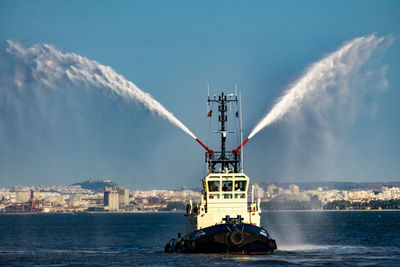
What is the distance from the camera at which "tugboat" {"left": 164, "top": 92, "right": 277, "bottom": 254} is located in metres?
61.1

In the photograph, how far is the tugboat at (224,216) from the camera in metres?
61.1

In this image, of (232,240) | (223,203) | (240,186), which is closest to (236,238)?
(232,240)

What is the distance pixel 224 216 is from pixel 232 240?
480 centimetres

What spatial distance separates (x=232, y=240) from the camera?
60.6 meters

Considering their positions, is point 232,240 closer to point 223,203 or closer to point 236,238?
point 236,238

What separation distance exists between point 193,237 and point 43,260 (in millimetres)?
14742

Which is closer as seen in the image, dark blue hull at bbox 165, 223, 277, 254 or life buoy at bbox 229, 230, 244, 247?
life buoy at bbox 229, 230, 244, 247

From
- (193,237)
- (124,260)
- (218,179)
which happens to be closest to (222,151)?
(218,179)

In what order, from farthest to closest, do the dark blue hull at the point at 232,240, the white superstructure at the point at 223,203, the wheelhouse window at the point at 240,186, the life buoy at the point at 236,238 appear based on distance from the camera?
the wheelhouse window at the point at 240,186 < the white superstructure at the point at 223,203 < the dark blue hull at the point at 232,240 < the life buoy at the point at 236,238

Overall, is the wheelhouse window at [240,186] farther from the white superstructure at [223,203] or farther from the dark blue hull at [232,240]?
the dark blue hull at [232,240]

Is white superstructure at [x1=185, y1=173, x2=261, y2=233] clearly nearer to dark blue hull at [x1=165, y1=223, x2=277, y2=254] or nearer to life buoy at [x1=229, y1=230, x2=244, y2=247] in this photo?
dark blue hull at [x1=165, y1=223, x2=277, y2=254]

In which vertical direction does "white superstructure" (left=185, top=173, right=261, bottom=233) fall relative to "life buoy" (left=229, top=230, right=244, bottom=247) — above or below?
above

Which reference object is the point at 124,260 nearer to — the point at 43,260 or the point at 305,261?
the point at 43,260

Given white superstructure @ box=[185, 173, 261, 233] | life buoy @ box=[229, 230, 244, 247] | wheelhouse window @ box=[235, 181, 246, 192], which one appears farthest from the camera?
wheelhouse window @ box=[235, 181, 246, 192]
